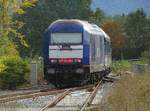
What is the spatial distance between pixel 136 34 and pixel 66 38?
63.5 meters

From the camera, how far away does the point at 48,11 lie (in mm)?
76312

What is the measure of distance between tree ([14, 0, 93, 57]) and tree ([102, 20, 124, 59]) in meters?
12.3

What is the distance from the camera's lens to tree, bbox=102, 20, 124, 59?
91.6 meters

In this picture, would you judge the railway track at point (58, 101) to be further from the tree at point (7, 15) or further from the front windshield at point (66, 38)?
the front windshield at point (66, 38)

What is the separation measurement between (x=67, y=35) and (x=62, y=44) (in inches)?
24.0

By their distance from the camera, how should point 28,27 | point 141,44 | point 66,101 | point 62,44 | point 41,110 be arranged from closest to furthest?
point 41,110
point 66,101
point 62,44
point 28,27
point 141,44

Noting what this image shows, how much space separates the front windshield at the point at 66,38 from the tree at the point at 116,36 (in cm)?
5745

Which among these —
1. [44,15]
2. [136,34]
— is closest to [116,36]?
[136,34]

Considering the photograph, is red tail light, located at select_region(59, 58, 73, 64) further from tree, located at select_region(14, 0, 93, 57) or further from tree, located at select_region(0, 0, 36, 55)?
tree, located at select_region(14, 0, 93, 57)

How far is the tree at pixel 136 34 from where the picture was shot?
89.4m

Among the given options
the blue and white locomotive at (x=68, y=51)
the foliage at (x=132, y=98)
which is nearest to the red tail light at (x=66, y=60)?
the blue and white locomotive at (x=68, y=51)

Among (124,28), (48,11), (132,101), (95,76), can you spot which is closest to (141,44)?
(124,28)

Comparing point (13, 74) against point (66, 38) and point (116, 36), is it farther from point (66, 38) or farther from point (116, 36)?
→ point (116, 36)

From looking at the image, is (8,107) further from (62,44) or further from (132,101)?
(62,44)
